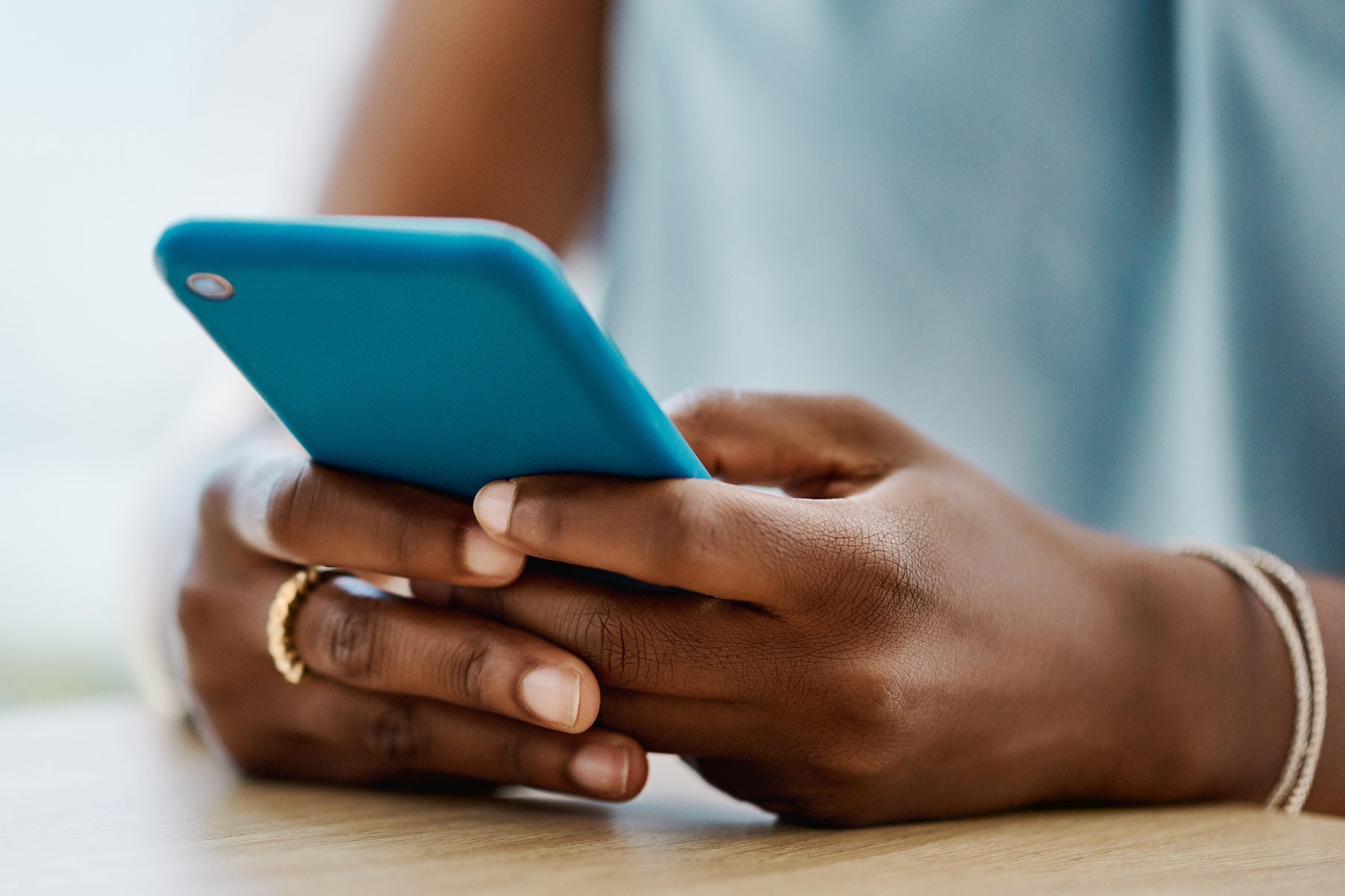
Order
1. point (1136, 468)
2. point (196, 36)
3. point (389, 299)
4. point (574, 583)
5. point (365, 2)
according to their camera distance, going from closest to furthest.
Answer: point (389, 299), point (574, 583), point (1136, 468), point (365, 2), point (196, 36)

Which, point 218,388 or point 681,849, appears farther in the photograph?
point 218,388

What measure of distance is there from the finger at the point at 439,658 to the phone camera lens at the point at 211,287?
0.52 feet

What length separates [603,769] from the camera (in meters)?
0.39

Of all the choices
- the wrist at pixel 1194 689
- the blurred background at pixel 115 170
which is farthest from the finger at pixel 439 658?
the blurred background at pixel 115 170

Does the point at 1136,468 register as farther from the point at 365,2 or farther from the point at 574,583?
the point at 365,2

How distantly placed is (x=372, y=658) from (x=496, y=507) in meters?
0.11

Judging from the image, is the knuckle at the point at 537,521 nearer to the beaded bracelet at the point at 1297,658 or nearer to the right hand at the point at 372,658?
the right hand at the point at 372,658

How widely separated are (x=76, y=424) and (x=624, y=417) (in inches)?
68.6

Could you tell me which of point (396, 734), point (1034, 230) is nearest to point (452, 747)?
point (396, 734)

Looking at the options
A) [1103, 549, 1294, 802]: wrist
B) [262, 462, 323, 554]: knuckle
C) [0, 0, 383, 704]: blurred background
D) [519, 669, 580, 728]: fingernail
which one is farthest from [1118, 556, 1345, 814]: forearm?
[0, 0, 383, 704]: blurred background

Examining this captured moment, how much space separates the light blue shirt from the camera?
703 mm

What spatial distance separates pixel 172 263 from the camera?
0.96 ft

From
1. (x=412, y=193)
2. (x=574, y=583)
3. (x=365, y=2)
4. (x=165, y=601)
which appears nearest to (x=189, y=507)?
(x=165, y=601)

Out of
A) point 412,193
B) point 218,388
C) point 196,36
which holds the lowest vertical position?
point 218,388
